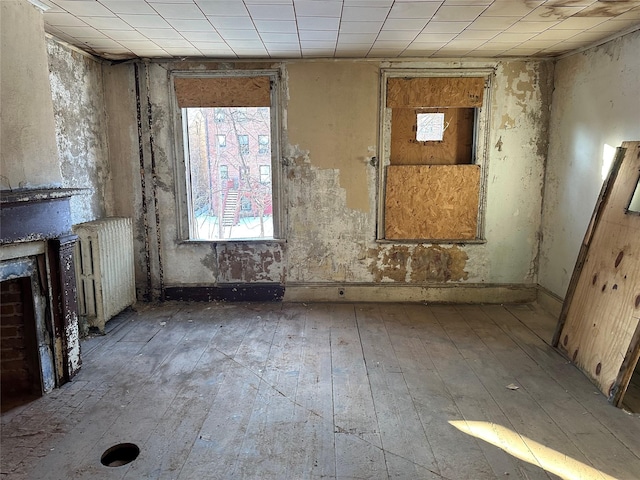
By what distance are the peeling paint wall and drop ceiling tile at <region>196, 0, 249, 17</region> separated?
1.50m

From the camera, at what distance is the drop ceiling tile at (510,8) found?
2647 millimetres

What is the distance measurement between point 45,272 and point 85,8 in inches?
66.8

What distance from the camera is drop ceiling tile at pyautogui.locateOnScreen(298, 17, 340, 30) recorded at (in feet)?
9.73

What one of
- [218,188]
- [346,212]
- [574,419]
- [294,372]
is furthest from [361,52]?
[574,419]

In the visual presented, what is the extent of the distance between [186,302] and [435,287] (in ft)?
8.67

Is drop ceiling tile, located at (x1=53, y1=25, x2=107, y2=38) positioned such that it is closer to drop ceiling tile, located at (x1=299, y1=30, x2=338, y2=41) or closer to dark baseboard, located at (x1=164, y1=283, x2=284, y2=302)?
drop ceiling tile, located at (x1=299, y1=30, x2=338, y2=41)

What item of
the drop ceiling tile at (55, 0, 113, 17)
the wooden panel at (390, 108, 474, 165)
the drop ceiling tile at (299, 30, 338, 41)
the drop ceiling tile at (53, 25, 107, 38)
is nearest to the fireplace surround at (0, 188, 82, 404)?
the drop ceiling tile at (55, 0, 113, 17)

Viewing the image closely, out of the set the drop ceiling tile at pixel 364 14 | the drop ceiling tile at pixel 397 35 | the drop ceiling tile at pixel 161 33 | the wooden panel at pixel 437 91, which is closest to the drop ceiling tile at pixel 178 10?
the drop ceiling tile at pixel 161 33

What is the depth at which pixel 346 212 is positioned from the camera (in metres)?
4.45

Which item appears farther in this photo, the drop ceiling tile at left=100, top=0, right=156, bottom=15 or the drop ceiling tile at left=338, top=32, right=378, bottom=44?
the drop ceiling tile at left=338, top=32, right=378, bottom=44

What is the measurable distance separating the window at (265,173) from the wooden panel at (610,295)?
2919 millimetres

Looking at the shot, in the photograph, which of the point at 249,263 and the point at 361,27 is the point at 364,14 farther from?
the point at 249,263

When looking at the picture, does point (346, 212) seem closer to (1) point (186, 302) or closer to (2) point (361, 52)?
(2) point (361, 52)

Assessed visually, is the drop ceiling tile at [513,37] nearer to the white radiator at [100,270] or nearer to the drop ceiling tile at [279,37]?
the drop ceiling tile at [279,37]
